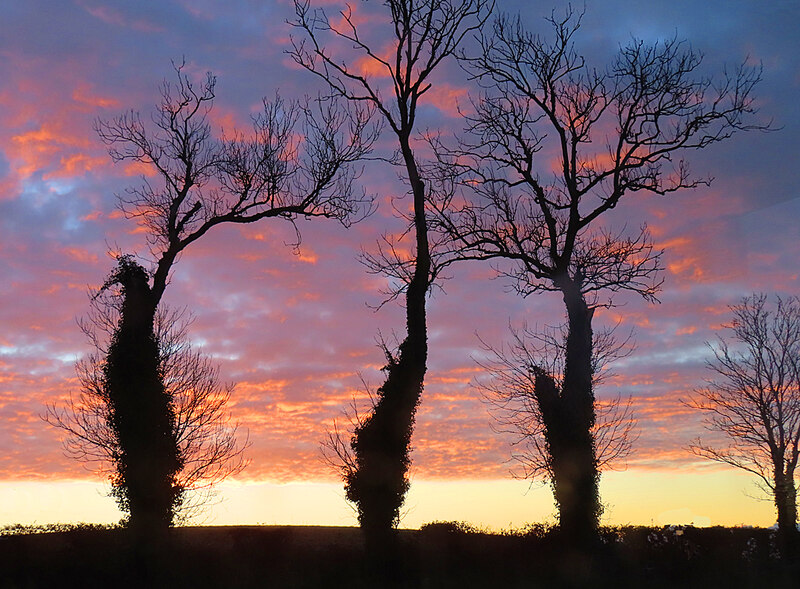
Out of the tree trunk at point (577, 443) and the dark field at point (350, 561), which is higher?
the tree trunk at point (577, 443)

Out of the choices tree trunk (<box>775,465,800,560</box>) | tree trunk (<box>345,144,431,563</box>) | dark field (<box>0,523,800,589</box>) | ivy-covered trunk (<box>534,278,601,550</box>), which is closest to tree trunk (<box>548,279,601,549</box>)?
ivy-covered trunk (<box>534,278,601,550</box>)

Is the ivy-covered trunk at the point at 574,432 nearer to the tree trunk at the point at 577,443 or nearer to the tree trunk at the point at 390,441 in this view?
the tree trunk at the point at 577,443

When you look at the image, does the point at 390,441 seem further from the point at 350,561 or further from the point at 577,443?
the point at 577,443

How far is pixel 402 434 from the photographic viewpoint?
19.8 meters

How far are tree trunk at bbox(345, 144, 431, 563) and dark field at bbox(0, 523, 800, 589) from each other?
839mm

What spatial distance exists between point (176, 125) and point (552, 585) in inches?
731

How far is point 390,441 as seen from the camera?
19.6 m

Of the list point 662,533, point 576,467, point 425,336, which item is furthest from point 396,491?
point 662,533

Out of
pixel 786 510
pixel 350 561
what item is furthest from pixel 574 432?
pixel 786 510

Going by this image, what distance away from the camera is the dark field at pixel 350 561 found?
19328 mm

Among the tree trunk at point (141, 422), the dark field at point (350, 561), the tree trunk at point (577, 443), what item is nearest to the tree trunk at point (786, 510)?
the dark field at point (350, 561)

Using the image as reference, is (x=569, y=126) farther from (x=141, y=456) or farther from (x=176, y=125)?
(x=141, y=456)

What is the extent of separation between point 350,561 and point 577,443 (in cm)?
808

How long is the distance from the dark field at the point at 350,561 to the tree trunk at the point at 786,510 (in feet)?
18.5
